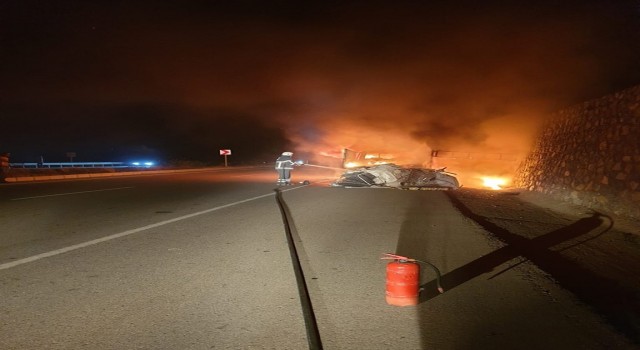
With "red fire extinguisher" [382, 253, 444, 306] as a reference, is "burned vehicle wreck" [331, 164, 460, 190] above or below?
above

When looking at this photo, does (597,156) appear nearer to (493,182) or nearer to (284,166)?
(493,182)

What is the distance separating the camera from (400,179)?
19.0 m

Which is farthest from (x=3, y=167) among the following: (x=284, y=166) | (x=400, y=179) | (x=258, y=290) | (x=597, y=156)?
(x=597, y=156)

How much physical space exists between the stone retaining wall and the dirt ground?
474 mm

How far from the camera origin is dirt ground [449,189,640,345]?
15.2ft

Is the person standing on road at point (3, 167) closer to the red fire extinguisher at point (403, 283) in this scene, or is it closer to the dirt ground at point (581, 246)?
the dirt ground at point (581, 246)

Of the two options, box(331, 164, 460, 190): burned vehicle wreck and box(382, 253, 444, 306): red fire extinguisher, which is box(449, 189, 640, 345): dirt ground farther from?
box(331, 164, 460, 190): burned vehicle wreck

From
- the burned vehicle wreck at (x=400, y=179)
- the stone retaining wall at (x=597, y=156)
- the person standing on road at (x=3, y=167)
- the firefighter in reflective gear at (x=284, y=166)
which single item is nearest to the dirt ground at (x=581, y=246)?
the stone retaining wall at (x=597, y=156)

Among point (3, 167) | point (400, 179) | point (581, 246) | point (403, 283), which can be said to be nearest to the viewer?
point (403, 283)

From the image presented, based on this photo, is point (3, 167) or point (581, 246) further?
point (3, 167)

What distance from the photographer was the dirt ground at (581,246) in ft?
15.2

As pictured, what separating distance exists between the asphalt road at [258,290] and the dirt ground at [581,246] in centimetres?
28

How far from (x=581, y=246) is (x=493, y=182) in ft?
52.4

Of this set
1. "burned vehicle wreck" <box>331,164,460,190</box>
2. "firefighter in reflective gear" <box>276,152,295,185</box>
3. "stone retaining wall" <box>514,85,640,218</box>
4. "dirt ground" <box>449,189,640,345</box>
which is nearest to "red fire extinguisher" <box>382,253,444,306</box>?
"dirt ground" <box>449,189,640,345</box>
